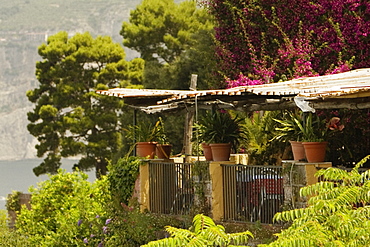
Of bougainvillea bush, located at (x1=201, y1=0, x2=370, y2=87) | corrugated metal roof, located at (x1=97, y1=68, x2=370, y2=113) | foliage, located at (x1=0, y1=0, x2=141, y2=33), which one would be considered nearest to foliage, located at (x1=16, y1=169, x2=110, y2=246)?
corrugated metal roof, located at (x1=97, y1=68, x2=370, y2=113)

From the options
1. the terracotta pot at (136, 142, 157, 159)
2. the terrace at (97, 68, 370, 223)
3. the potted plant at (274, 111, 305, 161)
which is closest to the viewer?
the terrace at (97, 68, 370, 223)

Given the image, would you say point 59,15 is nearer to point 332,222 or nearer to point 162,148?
point 162,148

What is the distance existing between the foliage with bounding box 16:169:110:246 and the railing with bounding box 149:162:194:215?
2.12 meters

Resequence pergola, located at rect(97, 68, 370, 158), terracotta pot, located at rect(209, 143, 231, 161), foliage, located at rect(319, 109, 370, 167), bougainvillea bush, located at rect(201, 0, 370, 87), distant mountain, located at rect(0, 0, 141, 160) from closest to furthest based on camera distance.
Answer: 1. pergola, located at rect(97, 68, 370, 158)
2. terracotta pot, located at rect(209, 143, 231, 161)
3. foliage, located at rect(319, 109, 370, 167)
4. bougainvillea bush, located at rect(201, 0, 370, 87)
5. distant mountain, located at rect(0, 0, 141, 160)

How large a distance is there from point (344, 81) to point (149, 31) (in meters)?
33.2

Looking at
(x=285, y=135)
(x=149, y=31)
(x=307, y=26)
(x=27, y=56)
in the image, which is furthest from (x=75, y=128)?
(x=27, y=56)

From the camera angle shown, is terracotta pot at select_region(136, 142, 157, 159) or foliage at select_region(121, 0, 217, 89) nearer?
terracotta pot at select_region(136, 142, 157, 159)

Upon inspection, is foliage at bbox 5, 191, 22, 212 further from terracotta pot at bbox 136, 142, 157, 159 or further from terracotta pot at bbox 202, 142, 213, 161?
terracotta pot at bbox 202, 142, 213, 161

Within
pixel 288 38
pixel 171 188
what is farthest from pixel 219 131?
pixel 288 38

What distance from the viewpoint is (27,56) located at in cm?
17138

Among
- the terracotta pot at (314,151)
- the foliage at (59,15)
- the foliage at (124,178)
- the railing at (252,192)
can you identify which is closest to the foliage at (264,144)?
the railing at (252,192)

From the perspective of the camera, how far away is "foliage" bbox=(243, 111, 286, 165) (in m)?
17.1

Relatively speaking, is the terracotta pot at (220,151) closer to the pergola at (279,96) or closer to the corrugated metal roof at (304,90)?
the pergola at (279,96)

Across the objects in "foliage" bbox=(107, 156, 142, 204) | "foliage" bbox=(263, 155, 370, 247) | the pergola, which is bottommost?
"foliage" bbox=(263, 155, 370, 247)
